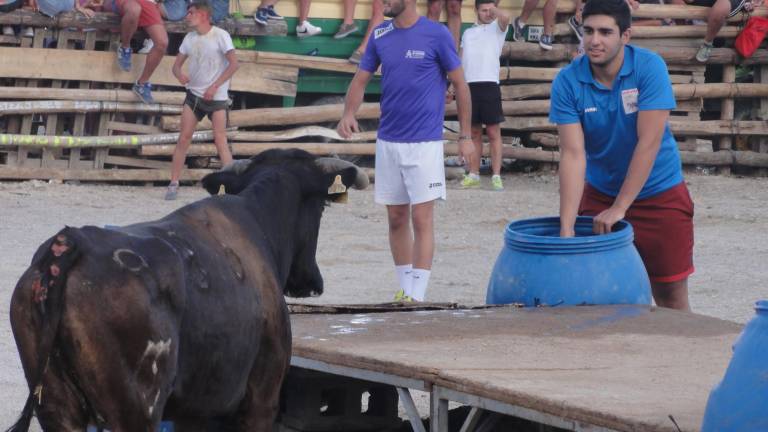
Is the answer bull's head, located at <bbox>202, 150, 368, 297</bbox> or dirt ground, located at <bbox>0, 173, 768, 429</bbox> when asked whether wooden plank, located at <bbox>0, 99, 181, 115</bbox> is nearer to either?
dirt ground, located at <bbox>0, 173, 768, 429</bbox>

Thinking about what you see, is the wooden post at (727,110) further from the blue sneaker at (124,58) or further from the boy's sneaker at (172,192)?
the blue sneaker at (124,58)

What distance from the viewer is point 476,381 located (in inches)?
210

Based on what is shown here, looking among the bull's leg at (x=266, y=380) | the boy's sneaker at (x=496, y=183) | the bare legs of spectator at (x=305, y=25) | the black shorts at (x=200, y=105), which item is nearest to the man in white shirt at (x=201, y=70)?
the black shorts at (x=200, y=105)

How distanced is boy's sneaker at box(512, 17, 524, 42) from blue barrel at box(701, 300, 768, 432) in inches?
553

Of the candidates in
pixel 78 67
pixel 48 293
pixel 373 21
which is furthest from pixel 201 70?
pixel 48 293

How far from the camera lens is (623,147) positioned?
7328 mm

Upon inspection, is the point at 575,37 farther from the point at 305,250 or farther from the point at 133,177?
the point at 305,250

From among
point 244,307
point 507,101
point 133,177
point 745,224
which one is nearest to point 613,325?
point 244,307

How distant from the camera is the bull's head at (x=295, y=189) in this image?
612 centimetres

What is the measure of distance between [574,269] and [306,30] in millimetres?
10254

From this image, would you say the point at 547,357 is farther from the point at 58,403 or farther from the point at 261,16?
the point at 261,16

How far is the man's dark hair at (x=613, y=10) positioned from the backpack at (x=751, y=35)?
11.8 meters

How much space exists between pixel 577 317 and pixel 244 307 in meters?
2.16

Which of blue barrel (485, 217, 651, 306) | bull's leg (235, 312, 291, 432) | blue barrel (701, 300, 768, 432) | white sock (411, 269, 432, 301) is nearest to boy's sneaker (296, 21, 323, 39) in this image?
white sock (411, 269, 432, 301)
